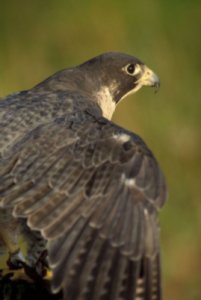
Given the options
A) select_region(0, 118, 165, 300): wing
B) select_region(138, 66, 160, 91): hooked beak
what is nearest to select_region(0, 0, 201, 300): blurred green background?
select_region(138, 66, 160, 91): hooked beak

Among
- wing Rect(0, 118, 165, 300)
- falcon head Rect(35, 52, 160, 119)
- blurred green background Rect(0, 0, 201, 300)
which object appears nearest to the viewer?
wing Rect(0, 118, 165, 300)

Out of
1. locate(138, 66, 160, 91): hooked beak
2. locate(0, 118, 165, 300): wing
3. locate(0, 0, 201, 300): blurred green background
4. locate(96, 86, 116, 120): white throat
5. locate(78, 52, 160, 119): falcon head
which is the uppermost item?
locate(0, 0, 201, 300): blurred green background

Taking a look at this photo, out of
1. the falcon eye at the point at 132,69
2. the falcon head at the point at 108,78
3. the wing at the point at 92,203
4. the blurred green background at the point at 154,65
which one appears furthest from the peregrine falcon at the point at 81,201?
the blurred green background at the point at 154,65

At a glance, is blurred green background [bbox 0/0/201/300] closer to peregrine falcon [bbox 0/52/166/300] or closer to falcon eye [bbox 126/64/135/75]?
falcon eye [bbox 126/64/135/75]

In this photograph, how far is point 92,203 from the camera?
606cm

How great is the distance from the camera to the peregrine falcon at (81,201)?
5.89m

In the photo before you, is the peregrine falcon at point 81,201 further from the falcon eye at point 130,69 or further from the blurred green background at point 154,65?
the blurred green background at point 154,65

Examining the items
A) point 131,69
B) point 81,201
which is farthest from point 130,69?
point 81,201

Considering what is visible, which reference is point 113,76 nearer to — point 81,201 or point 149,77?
point 149,77

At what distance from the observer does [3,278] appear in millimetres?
6215

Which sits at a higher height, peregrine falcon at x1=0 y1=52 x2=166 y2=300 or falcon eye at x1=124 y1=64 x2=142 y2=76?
falcon eye at x1=124 y1=64 x2=142 y2=76

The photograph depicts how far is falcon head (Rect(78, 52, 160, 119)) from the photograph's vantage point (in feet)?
25.6

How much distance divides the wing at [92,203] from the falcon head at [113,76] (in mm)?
1364

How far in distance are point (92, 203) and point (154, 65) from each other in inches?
129
